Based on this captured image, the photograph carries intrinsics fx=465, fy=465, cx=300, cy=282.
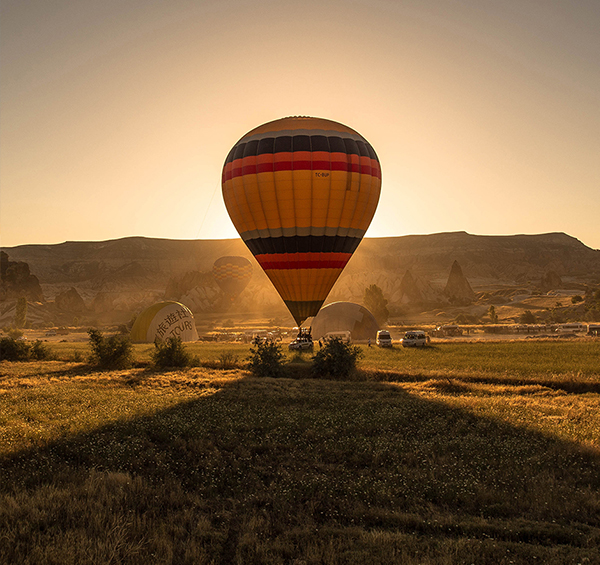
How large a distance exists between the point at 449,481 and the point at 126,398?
13411 millimetres

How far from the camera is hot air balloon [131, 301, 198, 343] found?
167 ft

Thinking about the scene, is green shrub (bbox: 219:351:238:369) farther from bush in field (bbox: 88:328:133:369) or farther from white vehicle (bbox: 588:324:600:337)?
white vehicle (bbox: 588:324:600:337)

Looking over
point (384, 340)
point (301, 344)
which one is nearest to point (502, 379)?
point (384, 340)

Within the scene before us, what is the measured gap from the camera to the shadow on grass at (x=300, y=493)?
296 inches

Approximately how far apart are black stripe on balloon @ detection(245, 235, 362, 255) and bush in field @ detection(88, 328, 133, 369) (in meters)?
11.6

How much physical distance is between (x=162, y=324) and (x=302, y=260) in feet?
85.4

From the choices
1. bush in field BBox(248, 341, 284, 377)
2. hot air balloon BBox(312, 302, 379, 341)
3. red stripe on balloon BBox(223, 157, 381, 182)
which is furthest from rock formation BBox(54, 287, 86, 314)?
bush in field BBox(248, 341, 284, 377)

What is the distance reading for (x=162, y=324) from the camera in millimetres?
51312

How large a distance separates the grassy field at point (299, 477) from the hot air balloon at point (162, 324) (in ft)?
102

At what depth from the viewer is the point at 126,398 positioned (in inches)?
744

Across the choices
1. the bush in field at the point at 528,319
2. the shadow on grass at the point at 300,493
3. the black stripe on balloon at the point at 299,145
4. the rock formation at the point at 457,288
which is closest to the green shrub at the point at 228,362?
the black stripe on balloon at the point at 299,145

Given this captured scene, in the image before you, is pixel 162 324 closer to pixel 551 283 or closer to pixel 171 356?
pixel 171 356

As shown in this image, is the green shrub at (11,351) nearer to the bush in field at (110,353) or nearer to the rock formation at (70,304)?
the bush in field at (110,353)

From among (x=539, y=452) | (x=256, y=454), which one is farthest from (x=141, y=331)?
(x=539, y=452)
